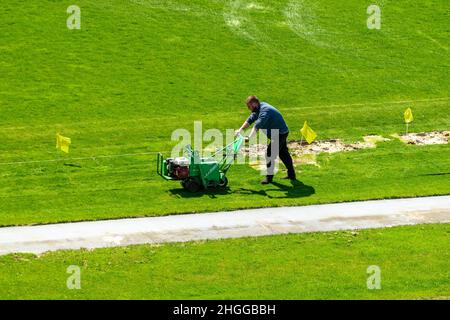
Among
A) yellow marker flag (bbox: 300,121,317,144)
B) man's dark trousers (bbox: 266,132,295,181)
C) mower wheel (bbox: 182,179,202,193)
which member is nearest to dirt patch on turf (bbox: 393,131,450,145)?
yellow marker flag (bbox: 300,121,317,144)

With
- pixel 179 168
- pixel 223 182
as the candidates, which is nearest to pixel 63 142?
pixel 179 168

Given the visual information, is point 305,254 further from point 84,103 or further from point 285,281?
point 84,103

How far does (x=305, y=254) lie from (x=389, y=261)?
162 cm

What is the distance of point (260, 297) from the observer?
54.6ft

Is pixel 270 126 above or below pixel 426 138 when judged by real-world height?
above

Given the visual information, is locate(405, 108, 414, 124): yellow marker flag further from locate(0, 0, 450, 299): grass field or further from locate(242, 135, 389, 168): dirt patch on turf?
locate(242, 135, 389, 168): dirt patch on turf

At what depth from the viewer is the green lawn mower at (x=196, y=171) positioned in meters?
22.5

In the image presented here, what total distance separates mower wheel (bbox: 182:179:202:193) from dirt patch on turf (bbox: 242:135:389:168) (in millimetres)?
2655

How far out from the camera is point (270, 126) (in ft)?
75.9

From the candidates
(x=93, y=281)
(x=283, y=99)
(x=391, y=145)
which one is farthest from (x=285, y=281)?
(x=283, y=99)

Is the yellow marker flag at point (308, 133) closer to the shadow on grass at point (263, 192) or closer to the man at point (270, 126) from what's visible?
the man at point (270, 126)

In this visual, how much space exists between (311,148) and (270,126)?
137 inches

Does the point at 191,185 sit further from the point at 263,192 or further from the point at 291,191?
the point at 291,191

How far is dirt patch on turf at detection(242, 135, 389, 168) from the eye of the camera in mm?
25391
